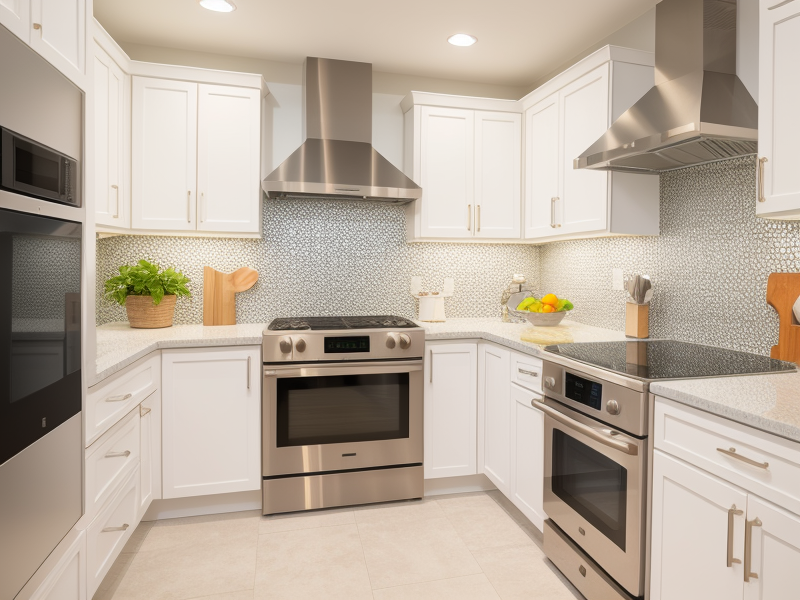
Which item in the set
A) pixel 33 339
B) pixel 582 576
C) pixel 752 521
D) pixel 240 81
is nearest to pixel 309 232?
pixel 240 81

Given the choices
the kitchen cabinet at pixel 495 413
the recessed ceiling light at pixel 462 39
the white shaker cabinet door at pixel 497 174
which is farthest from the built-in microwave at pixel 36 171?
the white shaker cabinet door at pixel 497 174

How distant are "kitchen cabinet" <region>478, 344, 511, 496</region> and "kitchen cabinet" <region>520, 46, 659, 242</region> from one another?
0.78 m

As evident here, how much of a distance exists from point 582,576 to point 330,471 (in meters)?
1.32

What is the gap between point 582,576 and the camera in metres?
1.94

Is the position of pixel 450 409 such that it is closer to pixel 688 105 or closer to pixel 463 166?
pixel 463 166

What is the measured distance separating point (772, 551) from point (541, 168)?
2.25 meters

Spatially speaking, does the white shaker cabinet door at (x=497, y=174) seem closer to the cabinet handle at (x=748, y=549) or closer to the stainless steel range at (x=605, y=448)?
the stainless steel range at (x=605, y=448)

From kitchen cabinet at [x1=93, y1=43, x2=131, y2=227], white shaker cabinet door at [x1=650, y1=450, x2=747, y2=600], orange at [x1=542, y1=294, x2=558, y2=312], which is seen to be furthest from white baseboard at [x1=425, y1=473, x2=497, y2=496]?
kitchen cabinet at [x1=93, y1=43, x2=131, y2=227]

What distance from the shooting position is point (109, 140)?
2.48 m

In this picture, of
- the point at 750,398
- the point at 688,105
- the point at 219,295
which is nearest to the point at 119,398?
the point at 219,295

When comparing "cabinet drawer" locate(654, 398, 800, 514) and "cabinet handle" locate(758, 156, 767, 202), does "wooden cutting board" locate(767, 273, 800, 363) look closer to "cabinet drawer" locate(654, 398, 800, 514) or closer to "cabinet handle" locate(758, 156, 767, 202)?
"cabinet handle" locate(758, 156, 767, 202)

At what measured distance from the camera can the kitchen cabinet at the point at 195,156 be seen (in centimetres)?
275

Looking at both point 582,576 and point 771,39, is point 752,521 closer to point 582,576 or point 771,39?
point 582,576

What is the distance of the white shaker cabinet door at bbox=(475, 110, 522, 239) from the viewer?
10.5ft
